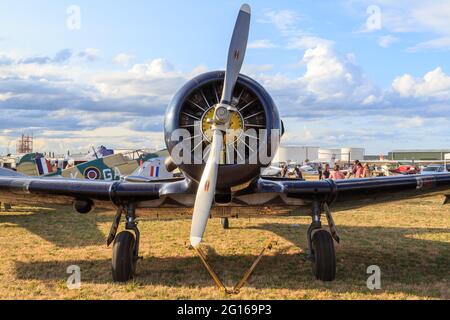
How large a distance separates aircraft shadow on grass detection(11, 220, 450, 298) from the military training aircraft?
36cm

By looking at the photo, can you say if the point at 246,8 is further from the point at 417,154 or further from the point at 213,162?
the point at 417,154

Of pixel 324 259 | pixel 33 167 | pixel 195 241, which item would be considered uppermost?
pixel 33 167

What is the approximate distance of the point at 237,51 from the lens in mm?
5395

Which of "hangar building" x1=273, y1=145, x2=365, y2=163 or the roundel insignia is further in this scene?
"hangar building" x1=273, y1=145, x2=365, y2=163

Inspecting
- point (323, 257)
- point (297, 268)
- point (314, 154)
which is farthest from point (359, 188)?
point (314, 154)

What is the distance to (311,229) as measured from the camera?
6.11 meters

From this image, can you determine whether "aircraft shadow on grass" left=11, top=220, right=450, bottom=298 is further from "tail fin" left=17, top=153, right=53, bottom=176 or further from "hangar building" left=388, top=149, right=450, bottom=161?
"hangar building" left=388, top=149, right=450, bottom=161

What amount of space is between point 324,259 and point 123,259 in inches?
106

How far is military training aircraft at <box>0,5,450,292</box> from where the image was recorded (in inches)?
202

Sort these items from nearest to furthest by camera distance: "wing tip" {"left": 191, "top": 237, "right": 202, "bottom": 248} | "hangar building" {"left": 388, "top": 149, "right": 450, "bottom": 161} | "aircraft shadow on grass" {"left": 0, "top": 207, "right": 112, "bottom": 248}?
"wing tip" {"left": 191, "top": 237, "right": 202, "bottom": 248}, "aircraft shadow on grass" {"left": 0, "top": 207, "right": 112, "bottom": 248}, "hangar building" {"left": 388, "top": 149, "right": 450, "bottom": 161}

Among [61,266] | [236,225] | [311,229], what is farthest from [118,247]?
[236,225]

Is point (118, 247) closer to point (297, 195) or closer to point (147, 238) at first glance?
point (297, 195)

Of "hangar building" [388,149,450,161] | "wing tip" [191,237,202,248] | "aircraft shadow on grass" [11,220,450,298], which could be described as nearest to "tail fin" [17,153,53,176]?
"aircraft shadow on grass" [11,220,450,298]

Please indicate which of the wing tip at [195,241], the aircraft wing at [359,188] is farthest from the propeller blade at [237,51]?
the wing tip at [195,241]
